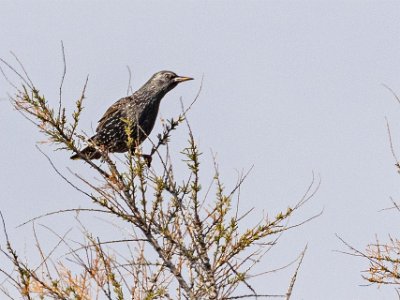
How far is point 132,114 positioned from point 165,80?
132 cm

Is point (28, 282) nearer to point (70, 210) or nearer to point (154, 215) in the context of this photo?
point (70, 210)

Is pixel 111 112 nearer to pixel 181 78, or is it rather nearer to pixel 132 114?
pixel 132 114

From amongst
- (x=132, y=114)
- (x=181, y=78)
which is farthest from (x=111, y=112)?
(x=181, y=78)

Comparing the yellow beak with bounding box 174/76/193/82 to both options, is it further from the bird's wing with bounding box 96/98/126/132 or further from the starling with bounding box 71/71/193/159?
the bird's wing with bounding box 96/98/126/132

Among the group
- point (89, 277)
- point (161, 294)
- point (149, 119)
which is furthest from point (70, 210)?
point (149, 119)

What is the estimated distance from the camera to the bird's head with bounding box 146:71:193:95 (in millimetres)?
11438

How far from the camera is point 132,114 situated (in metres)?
10.5

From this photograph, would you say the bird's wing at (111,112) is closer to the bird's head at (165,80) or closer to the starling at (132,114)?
the starling at (132,114)

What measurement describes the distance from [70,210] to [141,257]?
2.52 ft

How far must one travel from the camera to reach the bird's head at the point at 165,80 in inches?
450

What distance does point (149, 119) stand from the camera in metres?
10.5

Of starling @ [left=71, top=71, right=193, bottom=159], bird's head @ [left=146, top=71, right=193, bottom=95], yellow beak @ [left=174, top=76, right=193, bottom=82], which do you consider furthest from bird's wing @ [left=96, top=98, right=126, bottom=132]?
yellow beak @ [left=174, top=76, right=193, bottom=82]

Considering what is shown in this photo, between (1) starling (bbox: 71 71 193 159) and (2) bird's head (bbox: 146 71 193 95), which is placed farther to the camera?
(2) bird's head (bbox: 146 71 193 95)

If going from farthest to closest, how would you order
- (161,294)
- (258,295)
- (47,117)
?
(47,117), (161,294), (258,295)
